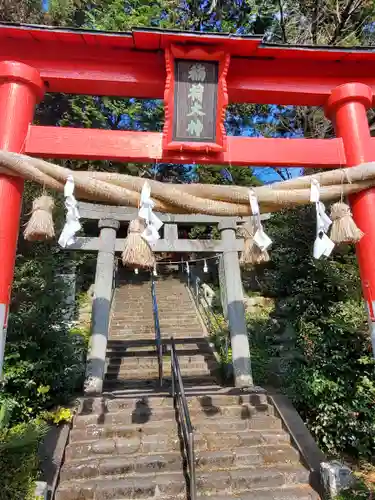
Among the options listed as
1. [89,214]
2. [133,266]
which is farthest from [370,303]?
[89,214]

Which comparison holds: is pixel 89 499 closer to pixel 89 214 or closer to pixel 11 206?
pixel 11 206

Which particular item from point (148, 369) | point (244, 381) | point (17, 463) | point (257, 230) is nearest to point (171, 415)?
point (244, 381)

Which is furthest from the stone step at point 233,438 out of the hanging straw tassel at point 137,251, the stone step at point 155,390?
the hanging straw tassel at point 137,251

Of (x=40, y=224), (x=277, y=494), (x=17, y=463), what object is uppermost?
(x=40, y=224)

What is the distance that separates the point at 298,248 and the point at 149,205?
5.66 meters

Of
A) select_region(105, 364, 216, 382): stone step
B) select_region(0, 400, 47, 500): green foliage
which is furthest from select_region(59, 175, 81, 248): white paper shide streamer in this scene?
select_region(105, 364, 216, 382): stone step

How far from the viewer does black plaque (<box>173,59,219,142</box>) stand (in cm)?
368

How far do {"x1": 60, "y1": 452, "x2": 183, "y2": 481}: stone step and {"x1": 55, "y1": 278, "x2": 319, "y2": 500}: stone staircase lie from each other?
12 mm

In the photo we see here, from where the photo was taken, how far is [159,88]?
402cm

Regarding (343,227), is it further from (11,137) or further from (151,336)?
(151,336)

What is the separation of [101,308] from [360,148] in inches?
251

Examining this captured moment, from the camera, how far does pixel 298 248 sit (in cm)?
805

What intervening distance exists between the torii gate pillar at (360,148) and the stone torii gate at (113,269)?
4.70 m

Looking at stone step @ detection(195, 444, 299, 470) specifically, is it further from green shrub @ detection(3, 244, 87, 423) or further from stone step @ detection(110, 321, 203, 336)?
stone step @ detection(110, 321, 203, 336)
